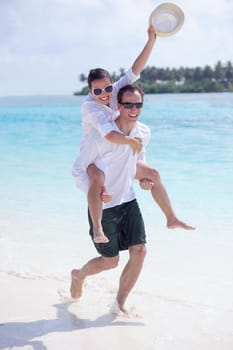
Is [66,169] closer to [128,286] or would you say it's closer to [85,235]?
[85,235]

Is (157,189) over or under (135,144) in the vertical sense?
under

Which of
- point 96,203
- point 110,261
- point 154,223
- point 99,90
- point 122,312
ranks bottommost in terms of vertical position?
point 154,223

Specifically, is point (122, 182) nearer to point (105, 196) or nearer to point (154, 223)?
point (105, 196)

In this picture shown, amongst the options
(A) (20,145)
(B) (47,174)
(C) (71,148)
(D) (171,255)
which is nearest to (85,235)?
(D) (171,255)

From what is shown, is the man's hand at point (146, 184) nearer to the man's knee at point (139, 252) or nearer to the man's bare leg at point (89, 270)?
the man's knee at point (139, 252)

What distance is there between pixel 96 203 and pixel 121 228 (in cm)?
37

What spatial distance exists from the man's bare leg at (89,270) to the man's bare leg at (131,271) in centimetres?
10

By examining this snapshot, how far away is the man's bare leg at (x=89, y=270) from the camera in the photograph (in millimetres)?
3885

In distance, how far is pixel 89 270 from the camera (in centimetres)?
404

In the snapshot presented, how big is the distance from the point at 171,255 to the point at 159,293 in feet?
3.13

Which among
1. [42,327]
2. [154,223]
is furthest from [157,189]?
[154,223]

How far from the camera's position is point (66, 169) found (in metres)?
10.9

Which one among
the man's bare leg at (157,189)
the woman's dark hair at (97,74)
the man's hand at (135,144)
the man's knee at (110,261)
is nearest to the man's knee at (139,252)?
the man's knee at (110,261)

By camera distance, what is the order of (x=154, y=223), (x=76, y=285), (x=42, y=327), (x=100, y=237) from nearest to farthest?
(x=100, y=237) < (x=42, y=327) < (x=76, y=285) < (x=154, y=223)
